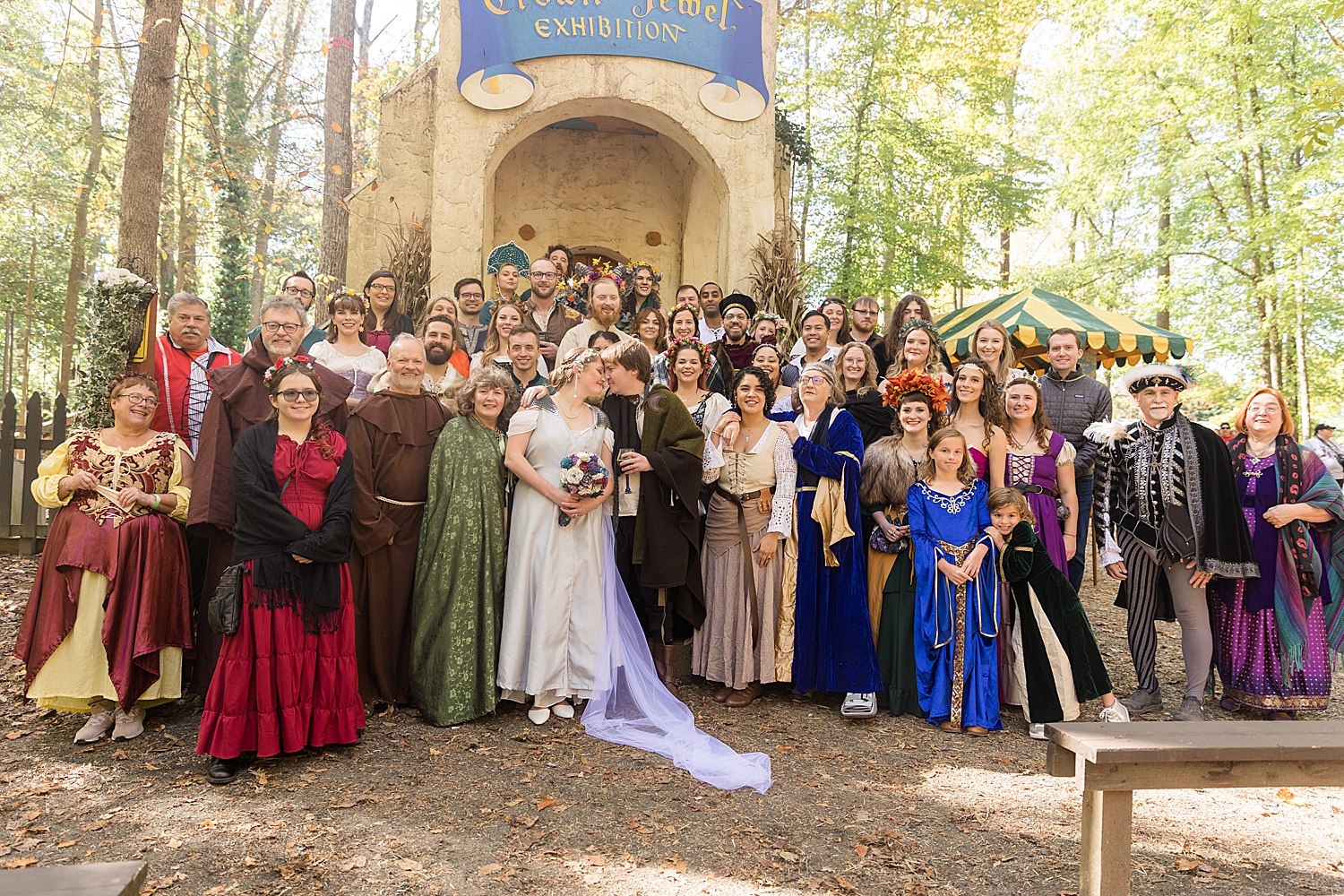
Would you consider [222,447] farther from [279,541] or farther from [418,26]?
[418,26]

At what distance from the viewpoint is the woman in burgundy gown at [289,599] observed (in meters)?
3.61

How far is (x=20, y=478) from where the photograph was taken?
277 inches

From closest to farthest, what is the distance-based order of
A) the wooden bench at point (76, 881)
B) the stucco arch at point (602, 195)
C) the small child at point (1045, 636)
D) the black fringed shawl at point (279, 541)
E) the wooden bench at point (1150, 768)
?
the wooden bench at point (76, 881) < the wooden bench at point (1150, 768) < the black fringed shawl at point (279, 541) < the small child at point (1045, 636) < the stucco arch at point (602, 195)

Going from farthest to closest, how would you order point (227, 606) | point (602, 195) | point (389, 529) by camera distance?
point (602, 195), point (389, 529), point (227, 606)

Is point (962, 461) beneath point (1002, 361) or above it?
beneath

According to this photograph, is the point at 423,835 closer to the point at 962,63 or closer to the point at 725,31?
the point at 725,31

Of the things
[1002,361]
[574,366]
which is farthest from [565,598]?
[1002,361]

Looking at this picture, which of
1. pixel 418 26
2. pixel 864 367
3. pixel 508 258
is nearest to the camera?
A: pixel 864 367

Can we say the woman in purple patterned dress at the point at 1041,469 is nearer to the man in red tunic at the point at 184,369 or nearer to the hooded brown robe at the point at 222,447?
the hooded brown robe at the point at 222,447

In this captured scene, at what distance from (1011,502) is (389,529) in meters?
3.32

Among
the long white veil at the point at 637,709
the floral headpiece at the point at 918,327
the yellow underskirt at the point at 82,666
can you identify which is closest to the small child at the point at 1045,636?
the floral headpiece at the point at 918,327

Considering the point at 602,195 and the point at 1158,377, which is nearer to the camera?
the point at 1158,377

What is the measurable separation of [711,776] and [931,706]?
1497mm

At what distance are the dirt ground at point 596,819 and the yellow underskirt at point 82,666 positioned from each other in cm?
23
